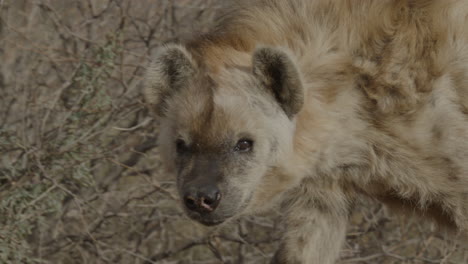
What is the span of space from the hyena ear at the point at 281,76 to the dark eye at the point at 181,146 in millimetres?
384

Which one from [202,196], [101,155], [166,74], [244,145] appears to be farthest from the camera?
[101,155]

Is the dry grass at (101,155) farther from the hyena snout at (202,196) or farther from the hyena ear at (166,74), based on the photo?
the hyena snout at (202,196)

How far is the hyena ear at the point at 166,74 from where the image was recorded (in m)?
3.16

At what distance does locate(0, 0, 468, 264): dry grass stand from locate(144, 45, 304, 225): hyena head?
110cm

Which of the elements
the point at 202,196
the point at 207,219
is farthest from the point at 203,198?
the point at 207,219

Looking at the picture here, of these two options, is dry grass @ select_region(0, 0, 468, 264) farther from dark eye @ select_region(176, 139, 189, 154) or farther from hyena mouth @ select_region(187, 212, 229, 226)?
hyena mouth @ select_region(187, 212, 229, 226)

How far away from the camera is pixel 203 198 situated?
2.91 m

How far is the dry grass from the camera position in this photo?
4195 millimetres

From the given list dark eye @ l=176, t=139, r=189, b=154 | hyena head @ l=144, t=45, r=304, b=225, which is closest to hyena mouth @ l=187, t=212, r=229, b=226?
hyena head @ l=144, t=45, r=304, b=225

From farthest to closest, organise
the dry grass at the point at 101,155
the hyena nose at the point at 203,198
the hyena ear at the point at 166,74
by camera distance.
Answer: the dry grass at the point at 101,155 < the hyena ear at the point at 166,74 < the hyena nose at the point at 203,198

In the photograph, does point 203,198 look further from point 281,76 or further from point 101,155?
point 101,155

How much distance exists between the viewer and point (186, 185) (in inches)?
116

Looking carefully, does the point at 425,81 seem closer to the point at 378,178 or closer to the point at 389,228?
the point at 378,178

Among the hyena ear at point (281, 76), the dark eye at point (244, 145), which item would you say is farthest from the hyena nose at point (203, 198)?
the hyena ear at point (281, 76)
